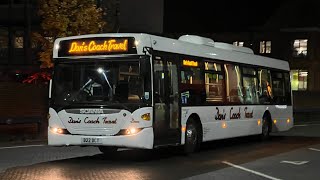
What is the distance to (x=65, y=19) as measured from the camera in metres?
23.0

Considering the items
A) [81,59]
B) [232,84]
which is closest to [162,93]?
[81,59]

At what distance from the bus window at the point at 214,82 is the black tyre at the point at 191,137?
1.00 meters

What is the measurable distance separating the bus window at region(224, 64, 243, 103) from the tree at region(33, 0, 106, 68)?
8.02 m

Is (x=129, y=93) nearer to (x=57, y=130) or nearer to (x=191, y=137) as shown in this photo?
(x=57, y=130)

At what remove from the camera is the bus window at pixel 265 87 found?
765 inches

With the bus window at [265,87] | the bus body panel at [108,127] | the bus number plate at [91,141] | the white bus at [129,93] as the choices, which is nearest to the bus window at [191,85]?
the white bus at [129,93]

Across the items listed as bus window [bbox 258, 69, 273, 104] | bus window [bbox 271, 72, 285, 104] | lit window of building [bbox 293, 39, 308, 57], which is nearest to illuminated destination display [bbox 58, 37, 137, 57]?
bus window [bbox 258, 69, 273, 104]

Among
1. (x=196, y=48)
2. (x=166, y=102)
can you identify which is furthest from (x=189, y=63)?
(x=166, y=102)

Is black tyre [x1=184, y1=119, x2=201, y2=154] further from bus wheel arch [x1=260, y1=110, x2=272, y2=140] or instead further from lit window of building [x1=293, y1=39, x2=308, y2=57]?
lit window of building [x1=293, y1=39, x2=308, y2=57]

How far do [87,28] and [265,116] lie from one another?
320 inches

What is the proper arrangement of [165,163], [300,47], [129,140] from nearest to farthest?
[129,140], [165,163], [300,47]

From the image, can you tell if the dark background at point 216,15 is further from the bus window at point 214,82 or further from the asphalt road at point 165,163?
the bus window at point 214,82

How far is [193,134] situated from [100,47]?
3481 mm

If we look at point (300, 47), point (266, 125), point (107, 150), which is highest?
point (300, 47)
